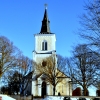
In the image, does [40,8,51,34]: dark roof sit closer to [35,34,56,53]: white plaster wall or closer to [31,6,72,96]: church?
[31,6,72,96]: church

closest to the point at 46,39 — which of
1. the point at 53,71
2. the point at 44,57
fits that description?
the point at 44,57

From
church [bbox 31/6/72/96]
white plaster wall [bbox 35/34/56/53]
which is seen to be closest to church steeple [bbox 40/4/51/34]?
church [bbox 31/6/72/96]

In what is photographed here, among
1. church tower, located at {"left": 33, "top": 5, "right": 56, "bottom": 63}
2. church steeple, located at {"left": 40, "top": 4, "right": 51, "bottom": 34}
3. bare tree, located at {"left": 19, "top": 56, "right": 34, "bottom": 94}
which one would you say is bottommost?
bare tree, located at {"left": 19, "top": 56, "right": 34, "bottom": 94}

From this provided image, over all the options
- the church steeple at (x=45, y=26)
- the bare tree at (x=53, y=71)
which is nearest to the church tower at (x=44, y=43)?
the church steeple at (x=45, y=26)

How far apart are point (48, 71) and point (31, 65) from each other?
4.31 m

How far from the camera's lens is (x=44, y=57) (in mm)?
65062

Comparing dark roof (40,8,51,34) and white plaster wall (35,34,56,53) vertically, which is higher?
dark roof (40,8,51,34)

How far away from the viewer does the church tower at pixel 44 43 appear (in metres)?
65.3

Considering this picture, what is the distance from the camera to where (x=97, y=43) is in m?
15.8

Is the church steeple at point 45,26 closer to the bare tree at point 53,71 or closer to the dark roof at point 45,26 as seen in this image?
the dark roof at point 45,26

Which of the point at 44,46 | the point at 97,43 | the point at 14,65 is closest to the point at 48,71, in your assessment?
the point at 44,46

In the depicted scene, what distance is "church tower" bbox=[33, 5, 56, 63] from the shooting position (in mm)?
65312

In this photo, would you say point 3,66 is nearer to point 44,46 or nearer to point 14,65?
point 14,65

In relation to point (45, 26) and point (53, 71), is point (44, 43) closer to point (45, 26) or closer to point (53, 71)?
point (45, 26)
